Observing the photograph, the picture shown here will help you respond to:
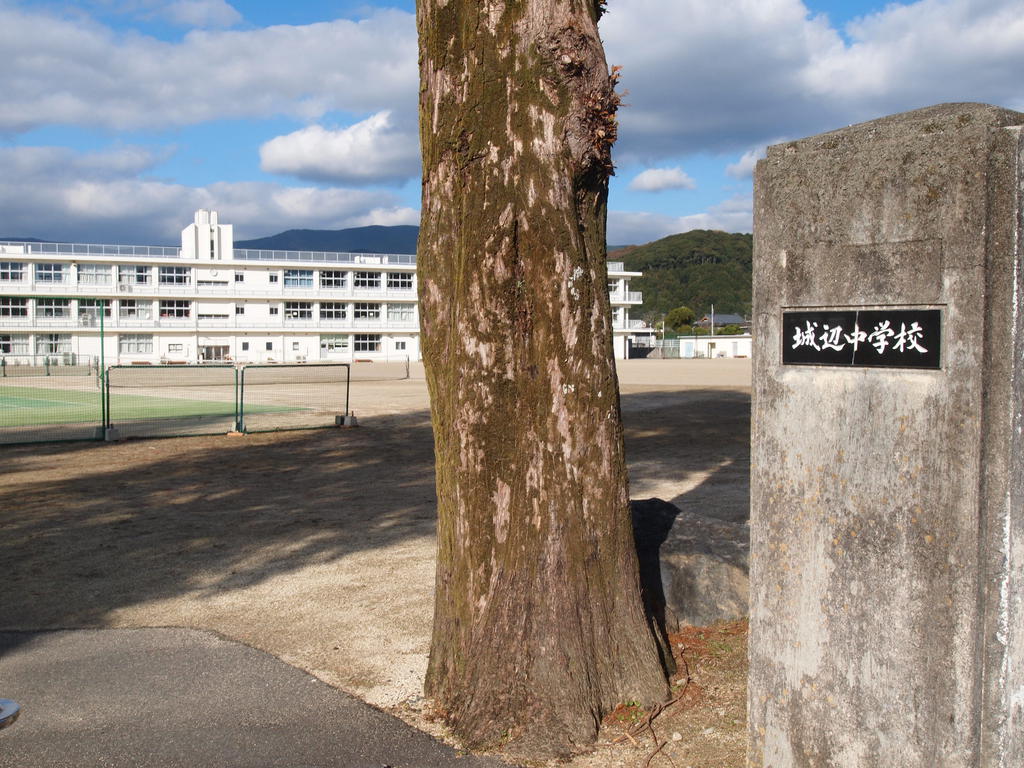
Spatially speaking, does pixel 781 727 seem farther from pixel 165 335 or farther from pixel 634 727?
pixel 165 335

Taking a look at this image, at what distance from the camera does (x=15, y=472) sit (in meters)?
12.6

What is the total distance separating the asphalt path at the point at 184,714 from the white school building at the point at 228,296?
227 feet

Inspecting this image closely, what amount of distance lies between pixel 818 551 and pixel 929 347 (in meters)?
0.76

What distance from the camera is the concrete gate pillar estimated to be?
2.75 meters

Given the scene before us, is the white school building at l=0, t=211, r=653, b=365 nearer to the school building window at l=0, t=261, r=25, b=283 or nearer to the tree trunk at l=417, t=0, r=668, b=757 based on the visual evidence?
the school building window at l=0, t=261, r=25, b=283

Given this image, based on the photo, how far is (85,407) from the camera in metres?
24.0

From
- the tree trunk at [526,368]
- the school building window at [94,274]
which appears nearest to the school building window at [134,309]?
the school building window at [94,274]

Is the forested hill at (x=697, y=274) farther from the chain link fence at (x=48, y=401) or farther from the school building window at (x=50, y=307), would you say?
the chain link fence at (x=48, y=401)

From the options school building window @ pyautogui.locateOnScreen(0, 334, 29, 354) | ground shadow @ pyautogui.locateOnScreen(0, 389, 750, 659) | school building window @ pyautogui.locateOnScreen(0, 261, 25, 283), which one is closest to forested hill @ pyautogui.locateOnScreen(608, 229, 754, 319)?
school building window @ pyautogui.locateOnScreen(0, 261, 25, 283)

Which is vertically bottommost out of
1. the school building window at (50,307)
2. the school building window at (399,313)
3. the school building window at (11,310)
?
the school building window at (11,310)

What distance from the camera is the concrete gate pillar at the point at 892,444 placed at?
275cm

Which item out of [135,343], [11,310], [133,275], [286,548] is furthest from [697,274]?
[286,548]

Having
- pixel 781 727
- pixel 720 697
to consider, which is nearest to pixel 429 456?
pixel 720 697

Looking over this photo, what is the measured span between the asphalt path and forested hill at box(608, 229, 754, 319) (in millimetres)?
147757
